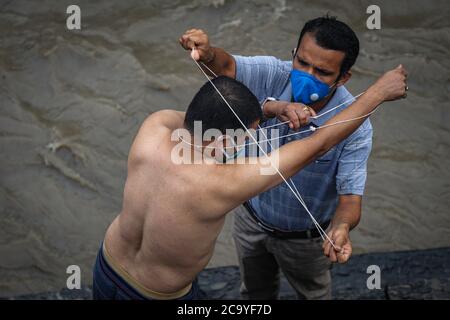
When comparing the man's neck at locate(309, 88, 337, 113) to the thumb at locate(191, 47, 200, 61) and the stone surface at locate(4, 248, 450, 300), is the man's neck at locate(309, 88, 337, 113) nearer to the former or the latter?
the thumb at locate(191, 47, 200, 61)

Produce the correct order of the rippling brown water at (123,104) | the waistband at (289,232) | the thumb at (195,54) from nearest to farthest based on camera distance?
the thumb at (195,54)
the waistband at (289,232)
the rippling brown water at (123,104)

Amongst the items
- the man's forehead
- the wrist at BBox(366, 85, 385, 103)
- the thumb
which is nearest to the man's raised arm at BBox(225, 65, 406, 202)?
the wrist at BBox(366, 85, 385, 103)

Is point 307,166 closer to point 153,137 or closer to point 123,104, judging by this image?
point 153,137

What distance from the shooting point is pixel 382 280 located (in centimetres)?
394

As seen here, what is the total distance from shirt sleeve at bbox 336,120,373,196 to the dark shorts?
76 cm

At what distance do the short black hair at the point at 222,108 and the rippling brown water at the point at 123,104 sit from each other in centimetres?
208

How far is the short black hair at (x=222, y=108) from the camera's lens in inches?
92.1

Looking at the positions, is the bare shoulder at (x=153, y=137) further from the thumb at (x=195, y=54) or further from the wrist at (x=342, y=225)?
the wrist at (x=342, y=225)

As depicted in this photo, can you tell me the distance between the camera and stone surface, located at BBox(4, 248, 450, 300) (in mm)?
3812

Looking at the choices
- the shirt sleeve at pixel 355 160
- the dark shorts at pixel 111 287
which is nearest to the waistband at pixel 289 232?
the shirt sleeve at pixel 355 160

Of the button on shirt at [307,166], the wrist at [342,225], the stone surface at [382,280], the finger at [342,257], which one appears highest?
the button on shirt at [307,166]

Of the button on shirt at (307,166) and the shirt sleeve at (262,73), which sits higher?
the shirt sleeve at (262,73)
